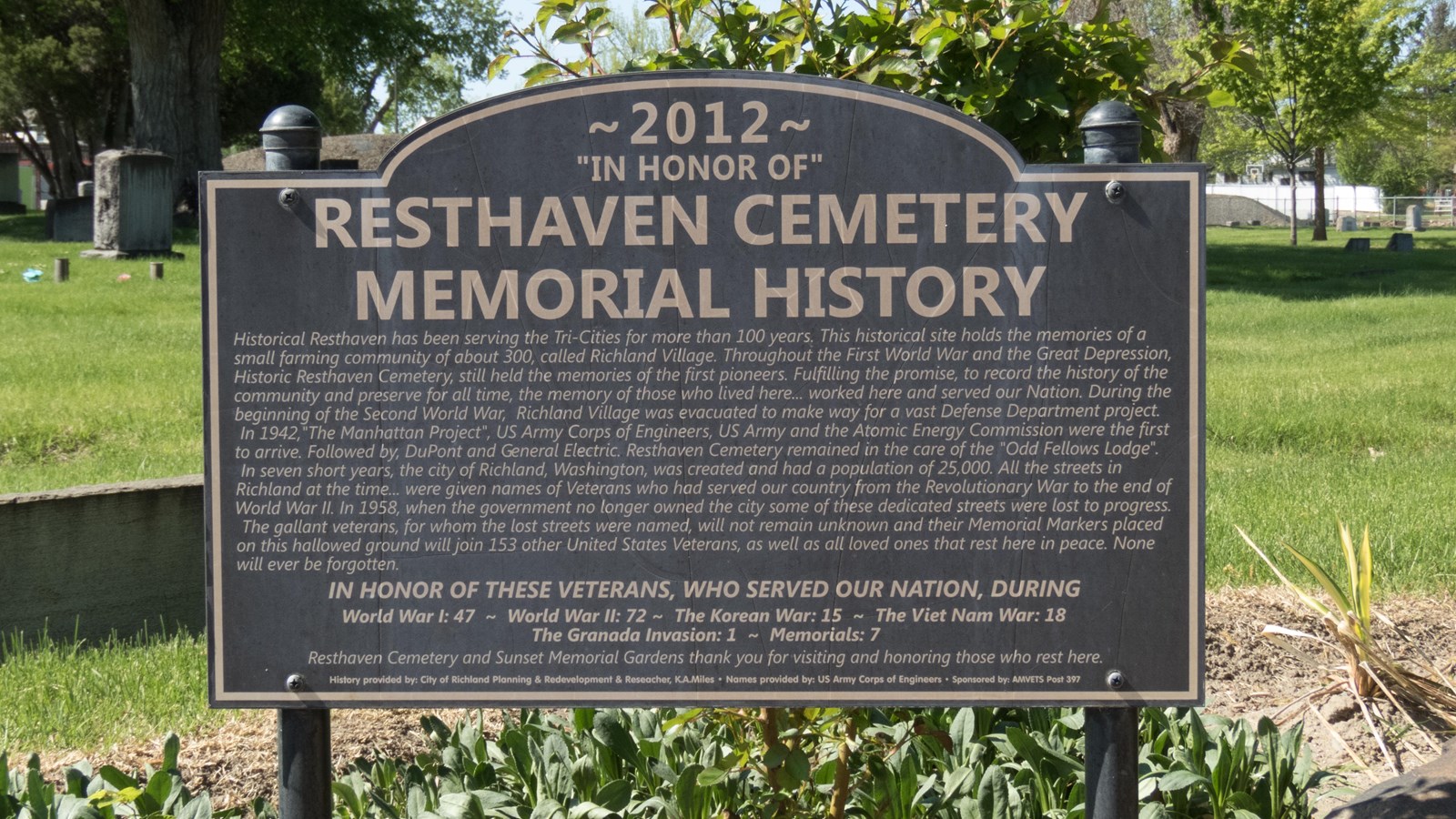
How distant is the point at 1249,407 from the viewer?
9.41m

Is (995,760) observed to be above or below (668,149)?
below

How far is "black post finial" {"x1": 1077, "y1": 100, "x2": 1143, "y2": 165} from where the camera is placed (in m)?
2.63

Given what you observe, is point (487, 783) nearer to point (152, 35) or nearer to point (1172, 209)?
point (1172, 209)

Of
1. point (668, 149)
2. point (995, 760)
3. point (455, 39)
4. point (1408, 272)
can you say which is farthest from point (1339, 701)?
point (455, 39)

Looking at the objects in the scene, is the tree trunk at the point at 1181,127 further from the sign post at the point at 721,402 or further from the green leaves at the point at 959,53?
the sign post at the point at 721,402

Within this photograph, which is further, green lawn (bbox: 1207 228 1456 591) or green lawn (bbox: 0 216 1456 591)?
green lawn (bbox: 0 216 1456 591)

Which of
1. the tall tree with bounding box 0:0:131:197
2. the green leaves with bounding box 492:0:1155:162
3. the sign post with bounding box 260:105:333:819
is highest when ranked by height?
the tall tree with bounding box 0:0:131:197

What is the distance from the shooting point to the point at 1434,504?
632 cm

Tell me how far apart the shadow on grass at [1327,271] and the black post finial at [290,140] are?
57.6 feet

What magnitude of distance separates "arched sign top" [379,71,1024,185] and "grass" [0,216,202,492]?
4.84 m

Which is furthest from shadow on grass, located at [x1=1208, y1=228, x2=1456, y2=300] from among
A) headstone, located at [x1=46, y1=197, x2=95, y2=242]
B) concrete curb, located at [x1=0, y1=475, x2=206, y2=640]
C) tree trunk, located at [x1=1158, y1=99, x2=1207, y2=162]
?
headstone, located at [x1=46, y1=197, x2=95, y2=242]

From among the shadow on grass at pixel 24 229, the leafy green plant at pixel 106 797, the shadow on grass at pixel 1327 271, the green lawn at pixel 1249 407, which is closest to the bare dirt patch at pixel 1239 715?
the leafy green plant at pixel 106 797

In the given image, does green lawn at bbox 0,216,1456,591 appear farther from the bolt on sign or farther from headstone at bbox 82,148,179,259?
the bolt on sign

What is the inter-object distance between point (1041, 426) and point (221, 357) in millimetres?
1547
